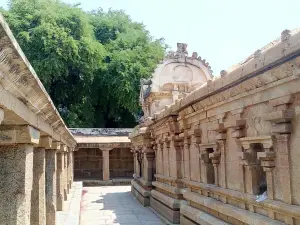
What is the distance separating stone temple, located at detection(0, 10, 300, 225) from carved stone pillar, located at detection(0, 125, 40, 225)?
0.04ft

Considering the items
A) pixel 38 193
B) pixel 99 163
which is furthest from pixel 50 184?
pixel 99 163

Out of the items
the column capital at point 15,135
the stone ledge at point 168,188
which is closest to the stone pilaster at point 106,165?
the stone ledge at point 168,188

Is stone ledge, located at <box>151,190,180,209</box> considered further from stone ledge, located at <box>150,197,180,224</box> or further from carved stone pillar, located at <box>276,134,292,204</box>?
carved stone pillar, located at <box>276,134,292,204</box>

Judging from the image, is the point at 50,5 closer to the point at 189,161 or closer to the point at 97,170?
the point at 97,170

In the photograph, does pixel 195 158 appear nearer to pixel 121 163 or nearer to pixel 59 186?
pixel 59 186

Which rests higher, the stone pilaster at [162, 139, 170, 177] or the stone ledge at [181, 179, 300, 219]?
the stone pilaster at [162, 139, 170, 177]

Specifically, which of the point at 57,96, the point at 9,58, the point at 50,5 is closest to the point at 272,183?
the point at 9,58

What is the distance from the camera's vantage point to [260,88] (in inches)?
179

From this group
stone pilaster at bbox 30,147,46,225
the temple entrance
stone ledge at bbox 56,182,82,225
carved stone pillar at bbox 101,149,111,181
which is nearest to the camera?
stone pilaster at bbox 30,147,46,225

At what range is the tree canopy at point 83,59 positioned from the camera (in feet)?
82.5

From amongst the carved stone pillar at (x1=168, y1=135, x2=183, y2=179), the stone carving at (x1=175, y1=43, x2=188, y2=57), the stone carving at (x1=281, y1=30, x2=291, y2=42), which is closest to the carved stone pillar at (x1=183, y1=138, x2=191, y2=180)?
the carved stone pillar at (x1=168, y1=135, x2=183, y2=179)

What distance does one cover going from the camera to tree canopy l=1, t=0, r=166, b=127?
25141mm

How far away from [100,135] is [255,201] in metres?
18.8

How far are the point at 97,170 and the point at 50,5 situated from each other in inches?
531
